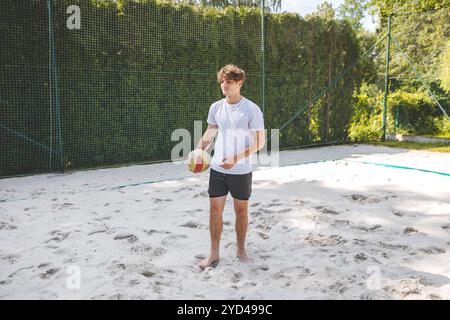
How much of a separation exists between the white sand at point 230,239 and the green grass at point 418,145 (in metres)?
3.66

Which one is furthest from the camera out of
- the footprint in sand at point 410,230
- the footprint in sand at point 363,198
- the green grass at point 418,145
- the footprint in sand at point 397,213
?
the green grass at point 418,145

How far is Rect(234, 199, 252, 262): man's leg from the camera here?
10.3 ft

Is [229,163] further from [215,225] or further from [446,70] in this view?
[446,70]

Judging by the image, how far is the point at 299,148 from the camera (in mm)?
9961

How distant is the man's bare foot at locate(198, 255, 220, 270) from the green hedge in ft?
15.1

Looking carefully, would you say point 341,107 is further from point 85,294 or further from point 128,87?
point 85,294

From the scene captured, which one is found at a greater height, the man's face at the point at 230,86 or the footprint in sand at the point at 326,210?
the man's face at the point at 230,86

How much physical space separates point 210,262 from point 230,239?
1.97 feet

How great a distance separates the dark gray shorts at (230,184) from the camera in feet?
9.95

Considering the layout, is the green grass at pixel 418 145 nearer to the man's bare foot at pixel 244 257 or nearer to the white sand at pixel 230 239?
the white sand at pixel 230 239

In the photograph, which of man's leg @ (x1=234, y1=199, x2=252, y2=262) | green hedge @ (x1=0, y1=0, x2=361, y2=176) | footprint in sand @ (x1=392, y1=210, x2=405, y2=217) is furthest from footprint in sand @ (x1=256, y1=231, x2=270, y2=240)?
green hedge @ (x1=0, y1=0, x2=361, y2=176)

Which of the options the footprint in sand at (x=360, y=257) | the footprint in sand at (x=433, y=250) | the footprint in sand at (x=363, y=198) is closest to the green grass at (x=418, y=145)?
the footprint in sand at (x=363, y=198)

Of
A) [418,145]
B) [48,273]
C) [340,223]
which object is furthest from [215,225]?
[418,145]
